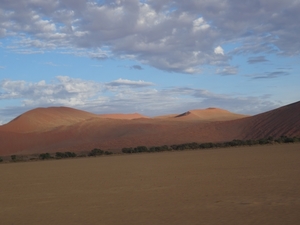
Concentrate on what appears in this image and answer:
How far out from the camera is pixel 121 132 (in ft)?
271

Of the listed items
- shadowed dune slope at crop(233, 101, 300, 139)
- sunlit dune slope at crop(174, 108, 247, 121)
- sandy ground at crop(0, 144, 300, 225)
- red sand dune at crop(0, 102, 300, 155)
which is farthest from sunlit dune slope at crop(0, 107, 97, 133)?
sandy ground at crop(0, 144, 300, 225)

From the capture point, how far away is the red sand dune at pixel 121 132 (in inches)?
2687

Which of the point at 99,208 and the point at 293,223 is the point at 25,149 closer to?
the point at 99,208

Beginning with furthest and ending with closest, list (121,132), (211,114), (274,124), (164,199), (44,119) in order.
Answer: (211,114)
(44,119)
(121,132)
(274,124)
(164,199)

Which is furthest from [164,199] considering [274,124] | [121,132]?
[121,132]

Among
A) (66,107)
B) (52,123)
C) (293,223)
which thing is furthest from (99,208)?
(66,107)

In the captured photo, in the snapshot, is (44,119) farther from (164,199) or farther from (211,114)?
(164,199)

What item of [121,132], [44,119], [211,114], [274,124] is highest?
[211,114]

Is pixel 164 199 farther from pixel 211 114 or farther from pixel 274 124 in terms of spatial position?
pixel 211 114

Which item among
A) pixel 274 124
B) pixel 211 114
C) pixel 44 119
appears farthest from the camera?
pixel 211 114

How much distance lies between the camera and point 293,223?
9.40 m

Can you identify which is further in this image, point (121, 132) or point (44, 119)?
point (44, 119)

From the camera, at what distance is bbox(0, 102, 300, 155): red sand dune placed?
2687 inches

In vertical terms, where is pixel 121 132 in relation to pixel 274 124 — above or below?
above
